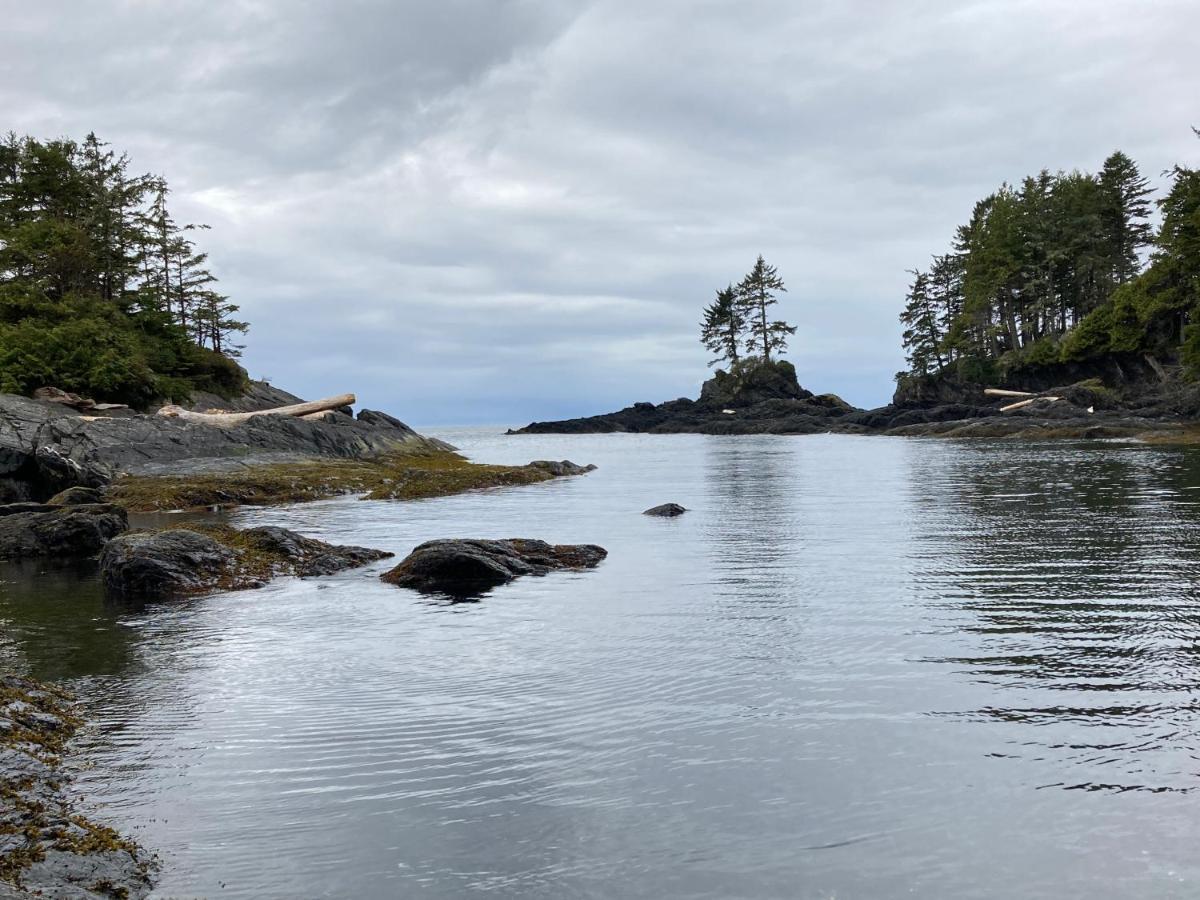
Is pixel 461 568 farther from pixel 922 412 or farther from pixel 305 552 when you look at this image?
pixel 922 412

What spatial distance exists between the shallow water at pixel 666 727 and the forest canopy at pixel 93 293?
28610 millimetres

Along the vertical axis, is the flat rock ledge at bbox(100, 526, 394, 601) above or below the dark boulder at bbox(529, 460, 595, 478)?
below

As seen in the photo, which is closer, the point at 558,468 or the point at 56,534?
the point at 56,534

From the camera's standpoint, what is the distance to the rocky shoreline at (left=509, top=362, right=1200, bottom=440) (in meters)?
61.7

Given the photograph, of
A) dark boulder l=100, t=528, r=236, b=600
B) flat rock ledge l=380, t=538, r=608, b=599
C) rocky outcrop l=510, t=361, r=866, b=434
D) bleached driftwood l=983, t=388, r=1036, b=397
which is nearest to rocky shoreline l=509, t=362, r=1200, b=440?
rocky outcrop l=510, t=361, r=866, b=434

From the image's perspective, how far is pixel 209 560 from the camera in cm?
1576

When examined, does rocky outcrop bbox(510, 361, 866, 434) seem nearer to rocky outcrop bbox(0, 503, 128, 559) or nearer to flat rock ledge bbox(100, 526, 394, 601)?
flat rock ledge bbox(100, 526, 394, 601)

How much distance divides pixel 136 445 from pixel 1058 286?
292 ft

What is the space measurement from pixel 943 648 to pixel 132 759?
28.1 feet

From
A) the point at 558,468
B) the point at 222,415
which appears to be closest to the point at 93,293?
the point at 222,415

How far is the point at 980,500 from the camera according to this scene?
87.9 feet

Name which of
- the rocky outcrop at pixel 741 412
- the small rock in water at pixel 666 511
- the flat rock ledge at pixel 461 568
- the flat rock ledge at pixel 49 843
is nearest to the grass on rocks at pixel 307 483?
the small rock in water at pixel 666 511

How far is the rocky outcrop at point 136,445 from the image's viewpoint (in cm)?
2752

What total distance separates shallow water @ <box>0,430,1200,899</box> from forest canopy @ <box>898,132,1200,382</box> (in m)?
64.4
